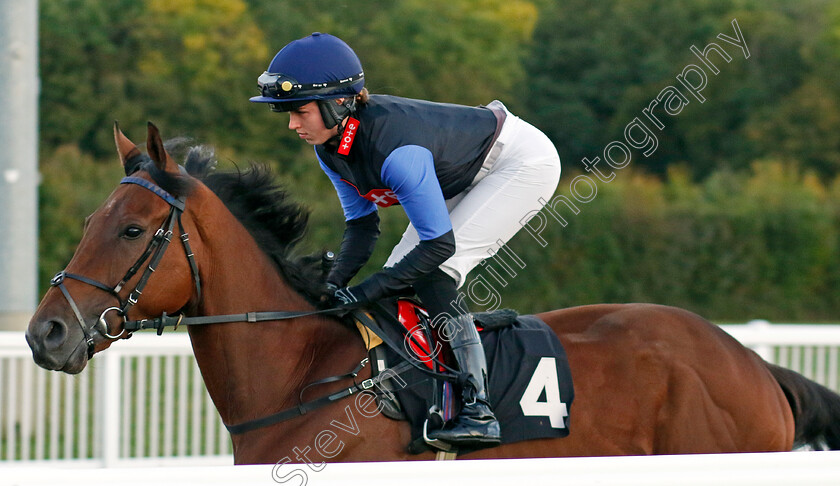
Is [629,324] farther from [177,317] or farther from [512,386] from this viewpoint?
[177,317]

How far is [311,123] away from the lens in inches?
113

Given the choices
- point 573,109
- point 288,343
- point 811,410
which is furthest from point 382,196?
point 573,109

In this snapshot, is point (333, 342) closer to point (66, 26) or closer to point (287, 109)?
point (287, 109)

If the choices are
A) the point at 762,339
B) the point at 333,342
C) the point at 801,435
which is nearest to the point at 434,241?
the point at 333,342

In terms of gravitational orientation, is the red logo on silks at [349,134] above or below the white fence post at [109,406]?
above

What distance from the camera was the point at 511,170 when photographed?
3119 millimetres

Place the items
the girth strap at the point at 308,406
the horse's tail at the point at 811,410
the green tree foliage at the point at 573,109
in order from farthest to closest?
the green tree foliage at the point at 573,109 < the horse's tail at the point at 811,410 < the girth strap at the point at 308,406

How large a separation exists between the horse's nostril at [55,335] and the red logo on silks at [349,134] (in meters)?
0.98

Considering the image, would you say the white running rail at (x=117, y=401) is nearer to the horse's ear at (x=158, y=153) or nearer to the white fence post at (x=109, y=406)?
the white fence post at (x=109, y=406)

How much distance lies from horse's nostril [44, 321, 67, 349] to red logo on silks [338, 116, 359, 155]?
0.98 metres

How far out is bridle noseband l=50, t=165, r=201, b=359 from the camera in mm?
2525

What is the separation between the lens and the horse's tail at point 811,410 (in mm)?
3320

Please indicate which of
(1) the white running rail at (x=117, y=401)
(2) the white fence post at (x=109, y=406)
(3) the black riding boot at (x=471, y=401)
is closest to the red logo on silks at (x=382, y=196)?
(3) the black riding boot at (x=471, y=401)

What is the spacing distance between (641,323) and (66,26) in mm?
19414
